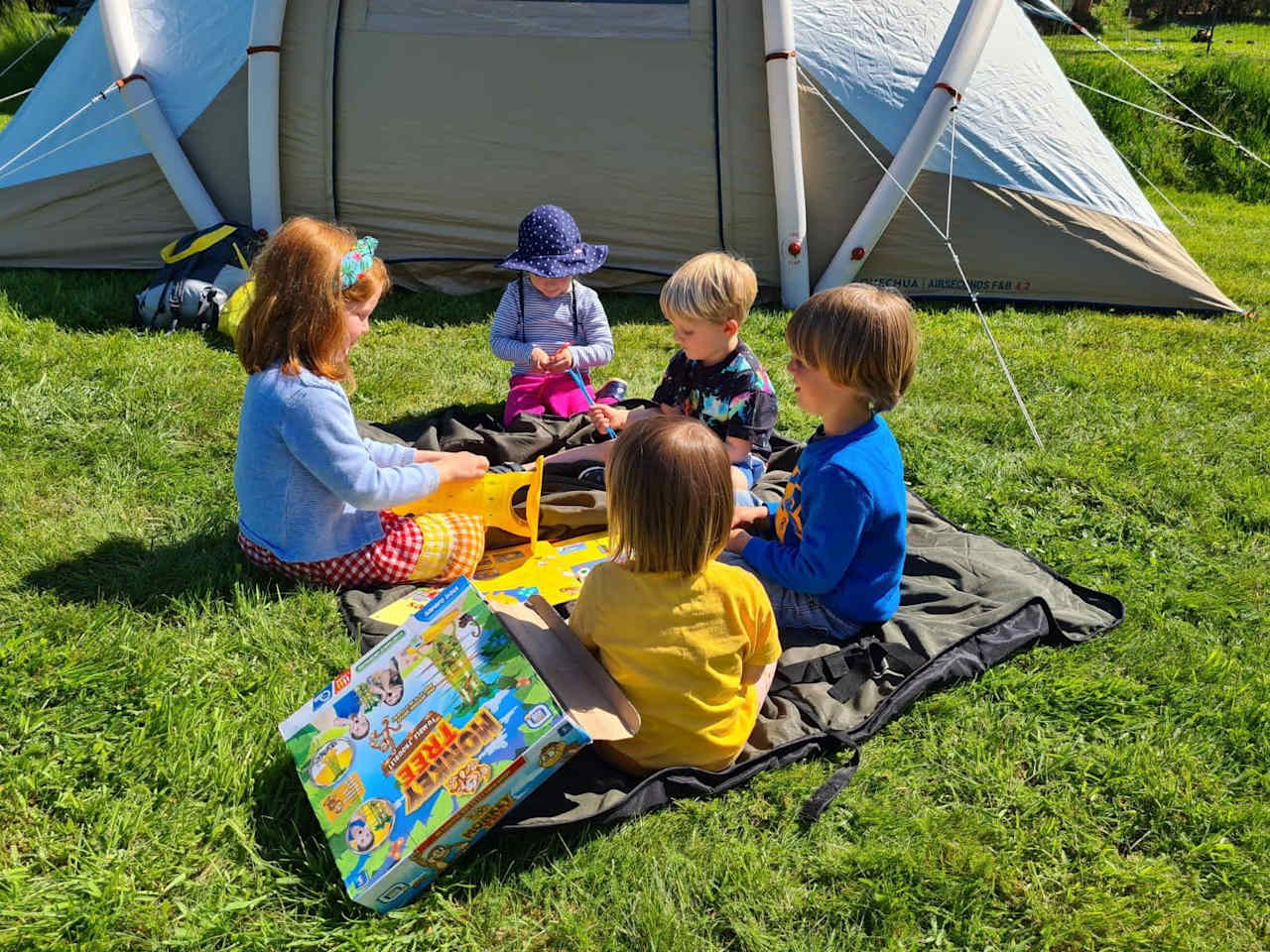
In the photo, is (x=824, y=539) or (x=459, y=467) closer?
(x=824, y=539)

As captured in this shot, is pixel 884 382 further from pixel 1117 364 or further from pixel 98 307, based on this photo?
Answer: pixel 98 307

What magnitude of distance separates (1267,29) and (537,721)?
83.1ft

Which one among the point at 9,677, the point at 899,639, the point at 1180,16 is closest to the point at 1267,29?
the point at 1180,16

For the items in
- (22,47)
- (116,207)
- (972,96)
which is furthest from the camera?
(22,47)

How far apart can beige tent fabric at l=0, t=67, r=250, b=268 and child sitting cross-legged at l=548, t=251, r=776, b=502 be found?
130 inches

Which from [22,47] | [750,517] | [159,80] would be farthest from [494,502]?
[22,47]

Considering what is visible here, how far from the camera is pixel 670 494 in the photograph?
2.14 m

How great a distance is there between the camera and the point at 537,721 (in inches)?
81.0

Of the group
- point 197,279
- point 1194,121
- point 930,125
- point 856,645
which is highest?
point 1194,121

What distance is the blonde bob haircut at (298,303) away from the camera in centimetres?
271

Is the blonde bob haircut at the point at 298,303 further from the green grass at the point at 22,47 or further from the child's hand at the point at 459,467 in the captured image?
the green grass at the point at 22,47

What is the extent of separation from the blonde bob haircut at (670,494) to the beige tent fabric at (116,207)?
14.8ft

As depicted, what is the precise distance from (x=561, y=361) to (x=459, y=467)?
1109 millimetres

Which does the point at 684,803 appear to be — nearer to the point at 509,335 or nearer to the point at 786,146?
the point at 509,335
